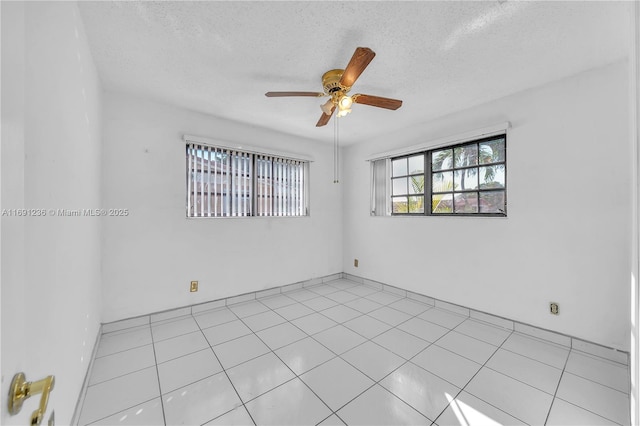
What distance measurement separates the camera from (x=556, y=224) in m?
2.33

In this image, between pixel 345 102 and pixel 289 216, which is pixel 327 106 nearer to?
pixel 345 102

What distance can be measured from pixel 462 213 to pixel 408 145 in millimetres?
1200

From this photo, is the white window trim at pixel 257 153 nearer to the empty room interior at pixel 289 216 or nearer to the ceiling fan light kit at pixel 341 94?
the empty room interior at pixel 289 216

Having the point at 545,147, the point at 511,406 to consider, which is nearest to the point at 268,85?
the point at 545,147

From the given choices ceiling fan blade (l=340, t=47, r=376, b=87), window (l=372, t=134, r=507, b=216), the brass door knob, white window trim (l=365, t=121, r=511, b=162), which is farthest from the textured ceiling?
the brass door knob

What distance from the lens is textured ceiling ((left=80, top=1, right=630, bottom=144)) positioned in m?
1.55

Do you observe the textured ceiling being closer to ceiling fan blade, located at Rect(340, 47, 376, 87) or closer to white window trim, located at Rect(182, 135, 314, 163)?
ceiling fan blade, located at Rect(340, 47, 376, 87)

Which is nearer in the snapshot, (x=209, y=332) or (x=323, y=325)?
(x=209, y=332)

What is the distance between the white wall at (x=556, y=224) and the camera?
205cm

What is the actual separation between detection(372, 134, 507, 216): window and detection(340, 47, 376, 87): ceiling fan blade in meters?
1.95

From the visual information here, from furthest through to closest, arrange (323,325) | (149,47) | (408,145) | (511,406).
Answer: (408,145) < (323,325) < (149,47) < (511,406)

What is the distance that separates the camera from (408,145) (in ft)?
11.7

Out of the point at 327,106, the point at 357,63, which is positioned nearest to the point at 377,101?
the point at 327,106

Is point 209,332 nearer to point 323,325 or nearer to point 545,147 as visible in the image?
point 323,325
